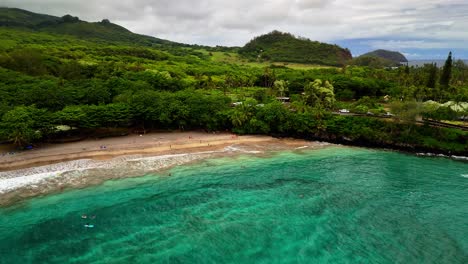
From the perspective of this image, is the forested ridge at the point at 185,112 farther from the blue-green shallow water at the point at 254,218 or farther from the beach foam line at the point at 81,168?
the blue-green shallow water at the point at 254,218

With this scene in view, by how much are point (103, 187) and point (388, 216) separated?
141ft

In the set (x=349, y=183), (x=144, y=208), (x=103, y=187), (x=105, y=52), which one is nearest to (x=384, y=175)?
(x=349, y=183)

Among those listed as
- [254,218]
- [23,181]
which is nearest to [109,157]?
[23,181]

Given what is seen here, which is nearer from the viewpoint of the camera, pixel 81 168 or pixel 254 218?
pixel 254 218

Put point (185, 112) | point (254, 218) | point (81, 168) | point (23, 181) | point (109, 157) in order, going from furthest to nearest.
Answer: point (185, 112), point (109, 157), point (81, 168), point (23, 181), point (254, 218)

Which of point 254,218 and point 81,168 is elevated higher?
point 81,168

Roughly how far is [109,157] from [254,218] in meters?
35.9

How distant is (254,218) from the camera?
41.2 meters

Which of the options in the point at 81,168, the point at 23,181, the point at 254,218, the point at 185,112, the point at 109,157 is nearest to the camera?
the point at 254,218

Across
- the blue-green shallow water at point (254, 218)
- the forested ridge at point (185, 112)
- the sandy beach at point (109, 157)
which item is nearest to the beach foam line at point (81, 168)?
the sandy beach at point (109, 157)

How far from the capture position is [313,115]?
7781 cm

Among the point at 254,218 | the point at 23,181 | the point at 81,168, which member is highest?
the point at 81,168

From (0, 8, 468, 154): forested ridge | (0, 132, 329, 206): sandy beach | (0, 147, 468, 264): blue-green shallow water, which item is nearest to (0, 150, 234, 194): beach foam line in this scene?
(0, 132, 329, 206): sandy beach

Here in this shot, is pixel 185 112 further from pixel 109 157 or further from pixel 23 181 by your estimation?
pixel 23 181
